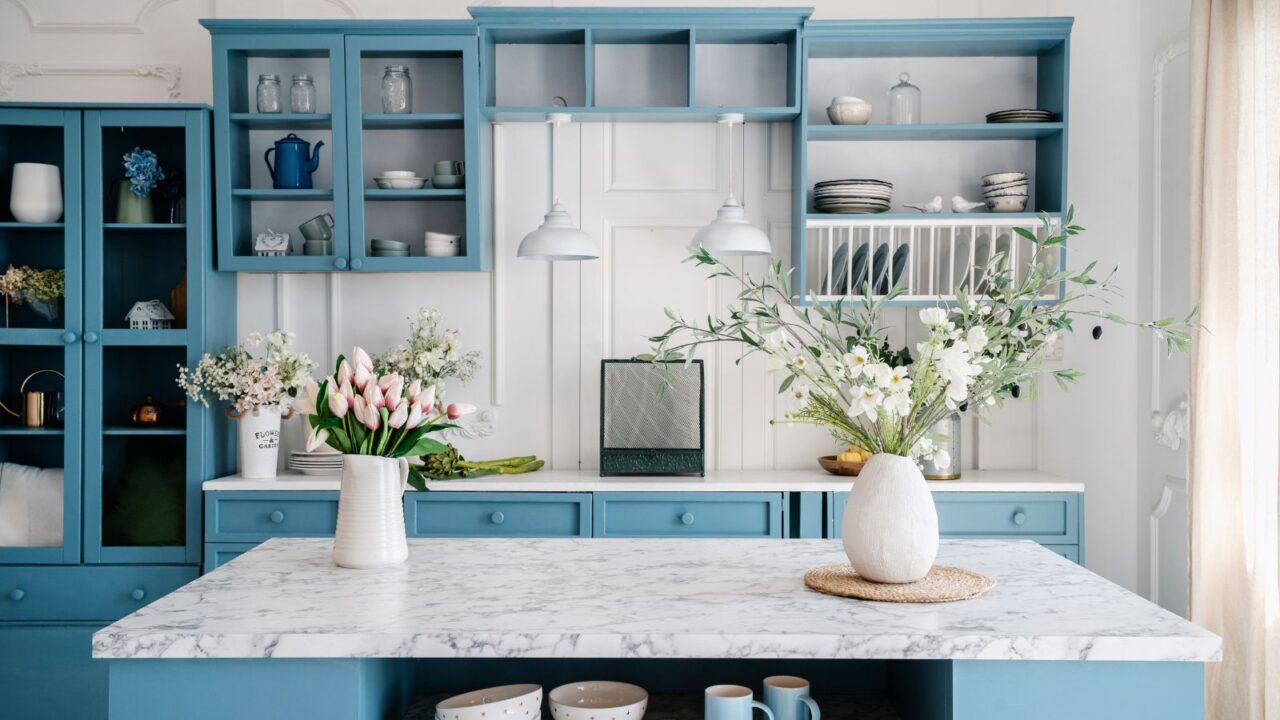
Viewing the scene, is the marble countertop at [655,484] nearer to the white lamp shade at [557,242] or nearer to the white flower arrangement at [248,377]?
the white flower arrangement at [248,377]

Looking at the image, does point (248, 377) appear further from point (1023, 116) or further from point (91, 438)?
point (1023, 116)

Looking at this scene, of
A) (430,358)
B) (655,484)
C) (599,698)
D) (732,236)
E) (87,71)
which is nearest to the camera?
(599,698)

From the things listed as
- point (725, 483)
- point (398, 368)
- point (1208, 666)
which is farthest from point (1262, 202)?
point (398, 368)

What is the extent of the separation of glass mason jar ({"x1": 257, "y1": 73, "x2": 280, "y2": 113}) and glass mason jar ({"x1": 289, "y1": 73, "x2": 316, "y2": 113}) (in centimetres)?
6

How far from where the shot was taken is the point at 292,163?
11.9 ft

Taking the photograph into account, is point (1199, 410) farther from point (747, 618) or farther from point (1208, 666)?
point (747, 618)

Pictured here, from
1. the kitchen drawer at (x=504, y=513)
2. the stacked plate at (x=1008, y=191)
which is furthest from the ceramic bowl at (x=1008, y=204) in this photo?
the kitchen drawer at (x=504, y=513)

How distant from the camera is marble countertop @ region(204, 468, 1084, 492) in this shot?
11.0ft

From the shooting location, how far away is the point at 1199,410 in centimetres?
298

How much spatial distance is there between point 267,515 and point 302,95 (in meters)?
1.49

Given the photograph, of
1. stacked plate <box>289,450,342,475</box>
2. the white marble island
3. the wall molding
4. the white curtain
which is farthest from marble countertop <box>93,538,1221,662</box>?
the wall molding

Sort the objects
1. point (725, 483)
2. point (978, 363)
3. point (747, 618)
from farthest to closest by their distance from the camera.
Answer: point (725, 483), point (978, 363), point (747, 618)

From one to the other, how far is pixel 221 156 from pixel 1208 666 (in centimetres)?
366

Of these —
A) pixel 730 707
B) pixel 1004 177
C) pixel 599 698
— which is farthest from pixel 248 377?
pixel 1004 177
